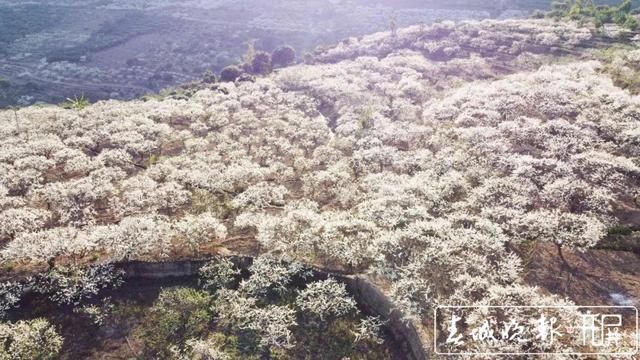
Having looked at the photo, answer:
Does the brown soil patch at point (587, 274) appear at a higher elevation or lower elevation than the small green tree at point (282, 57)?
lower

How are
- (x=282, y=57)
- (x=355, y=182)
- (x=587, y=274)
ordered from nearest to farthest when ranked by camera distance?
(x=587, y=274) → (x=355, y=182) → (x=282, y=57)

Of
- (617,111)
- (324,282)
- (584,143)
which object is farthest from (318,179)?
(617,111)

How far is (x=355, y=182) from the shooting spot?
54156 millimetres

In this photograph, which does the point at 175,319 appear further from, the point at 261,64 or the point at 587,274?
the point at 261,64

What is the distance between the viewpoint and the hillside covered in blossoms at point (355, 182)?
37438mm

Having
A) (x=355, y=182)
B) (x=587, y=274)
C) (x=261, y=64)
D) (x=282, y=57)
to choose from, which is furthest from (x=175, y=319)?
(x=282, y=57)

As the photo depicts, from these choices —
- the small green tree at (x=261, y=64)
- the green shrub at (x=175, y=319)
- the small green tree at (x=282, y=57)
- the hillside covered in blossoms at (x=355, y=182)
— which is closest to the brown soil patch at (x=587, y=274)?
the hillside covered in blossoms at (x=355, y=182)

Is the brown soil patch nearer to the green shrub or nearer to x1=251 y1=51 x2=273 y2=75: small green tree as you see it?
the green shrub

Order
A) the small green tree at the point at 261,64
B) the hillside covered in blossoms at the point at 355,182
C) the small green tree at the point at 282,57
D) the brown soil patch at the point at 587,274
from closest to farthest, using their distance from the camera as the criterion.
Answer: the brown soil patch at the point at 587,274
the hillside covered in blossoms at the point at 355,182
the small green tree at the point at 261,64
the small green tree at the point at 282,57

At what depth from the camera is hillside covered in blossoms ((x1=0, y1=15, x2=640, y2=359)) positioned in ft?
123

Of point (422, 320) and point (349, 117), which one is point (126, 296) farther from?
point (349, 117)

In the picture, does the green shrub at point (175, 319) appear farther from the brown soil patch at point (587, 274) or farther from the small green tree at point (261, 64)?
the small green tree at point (261, 64)

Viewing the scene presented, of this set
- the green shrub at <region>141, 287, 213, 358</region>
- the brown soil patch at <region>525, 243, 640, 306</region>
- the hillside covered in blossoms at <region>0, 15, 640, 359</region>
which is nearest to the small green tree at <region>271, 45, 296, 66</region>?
the hillside covered in blossoms at <region>0, 15, 640, 359</region>

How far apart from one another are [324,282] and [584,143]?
116ft
